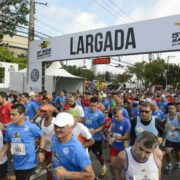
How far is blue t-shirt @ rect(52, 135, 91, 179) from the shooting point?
3.19 metres

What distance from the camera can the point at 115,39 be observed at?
12281 mm

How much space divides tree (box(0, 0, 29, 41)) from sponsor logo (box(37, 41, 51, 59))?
2240 mm

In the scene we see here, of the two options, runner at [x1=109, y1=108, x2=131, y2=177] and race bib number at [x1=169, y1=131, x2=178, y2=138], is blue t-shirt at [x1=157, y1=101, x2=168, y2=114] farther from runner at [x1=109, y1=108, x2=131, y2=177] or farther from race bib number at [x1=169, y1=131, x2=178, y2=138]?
runner at [x1=109, y1=108, x2=131, y2=177]

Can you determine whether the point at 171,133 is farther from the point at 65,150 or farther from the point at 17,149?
the point at 65,150

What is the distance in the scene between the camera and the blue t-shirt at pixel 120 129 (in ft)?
20.4

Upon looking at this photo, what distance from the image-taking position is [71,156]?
10.6ft

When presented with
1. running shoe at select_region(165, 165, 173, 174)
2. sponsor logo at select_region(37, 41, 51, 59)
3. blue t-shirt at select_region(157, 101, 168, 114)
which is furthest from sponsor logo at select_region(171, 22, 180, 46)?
sponsor logo at select_region(37, 41, 51, 59)

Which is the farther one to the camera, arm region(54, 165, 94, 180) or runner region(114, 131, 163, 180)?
runner region(114, 131, 163, 180)

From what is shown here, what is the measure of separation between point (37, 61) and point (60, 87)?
27.1 feet

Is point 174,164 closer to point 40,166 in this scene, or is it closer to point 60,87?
point 40,166

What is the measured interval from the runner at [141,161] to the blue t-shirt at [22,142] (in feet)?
5.73

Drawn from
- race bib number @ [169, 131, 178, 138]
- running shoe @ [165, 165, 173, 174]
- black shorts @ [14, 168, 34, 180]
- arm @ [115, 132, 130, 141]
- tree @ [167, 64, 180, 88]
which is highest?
tree @ [167, 64, 180, 88]

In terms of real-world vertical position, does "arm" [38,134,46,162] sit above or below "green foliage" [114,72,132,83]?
below

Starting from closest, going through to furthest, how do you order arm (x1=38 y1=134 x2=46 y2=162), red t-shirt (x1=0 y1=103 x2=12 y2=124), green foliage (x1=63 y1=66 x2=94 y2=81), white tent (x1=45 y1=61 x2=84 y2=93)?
arm (x1=38 y1=134 x2=46 y2=162) < red t-shirt (x1=0 y1=103 x2=12 y2=124) < white tent (x1=45 y1=61 x2=84 y2=93) < green foliage (x1=63 y1=66 x2=94 y2=81)
